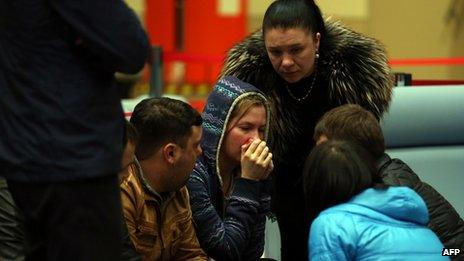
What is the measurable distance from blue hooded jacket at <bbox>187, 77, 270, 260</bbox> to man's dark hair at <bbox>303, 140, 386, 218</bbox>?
0.35m

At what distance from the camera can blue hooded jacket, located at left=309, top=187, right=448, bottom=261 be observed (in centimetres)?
187

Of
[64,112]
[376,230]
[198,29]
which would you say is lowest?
[198,29]

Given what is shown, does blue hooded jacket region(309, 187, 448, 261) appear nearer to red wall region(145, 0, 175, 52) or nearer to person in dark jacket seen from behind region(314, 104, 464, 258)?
person in dark jacket seen from behind region(314, 104, 464, 258)

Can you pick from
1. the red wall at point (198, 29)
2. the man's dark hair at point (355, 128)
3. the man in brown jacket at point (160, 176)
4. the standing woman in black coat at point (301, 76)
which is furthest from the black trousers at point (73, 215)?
the red wall at point (198, 29)

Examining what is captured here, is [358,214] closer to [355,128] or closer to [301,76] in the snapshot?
[355,128]

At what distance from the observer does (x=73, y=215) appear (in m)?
1.55

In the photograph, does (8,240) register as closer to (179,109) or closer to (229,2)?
(179,109)

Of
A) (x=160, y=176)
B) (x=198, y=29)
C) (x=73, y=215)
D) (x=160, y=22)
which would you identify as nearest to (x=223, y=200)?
(x=160, y=176)

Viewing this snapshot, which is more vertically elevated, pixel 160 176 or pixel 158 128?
pixel 158 128

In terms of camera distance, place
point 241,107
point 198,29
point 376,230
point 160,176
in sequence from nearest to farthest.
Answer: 1. point 376,230
2. point 160,176
3. point 241,107
4. point 198,29

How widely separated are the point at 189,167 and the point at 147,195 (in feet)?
0.43

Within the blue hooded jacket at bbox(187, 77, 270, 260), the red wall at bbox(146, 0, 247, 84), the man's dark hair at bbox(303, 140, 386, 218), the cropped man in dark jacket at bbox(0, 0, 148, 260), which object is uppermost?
the cropped man in dark jacket at bbox(0, 0, 148, 260)

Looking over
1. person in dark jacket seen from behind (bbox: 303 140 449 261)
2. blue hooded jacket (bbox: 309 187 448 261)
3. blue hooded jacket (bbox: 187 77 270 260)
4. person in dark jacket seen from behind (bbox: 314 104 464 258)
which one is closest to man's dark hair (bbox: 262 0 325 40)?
blue hooded jacket (bbox: 187 77 270 260)

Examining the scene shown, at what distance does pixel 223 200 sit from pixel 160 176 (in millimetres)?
370
